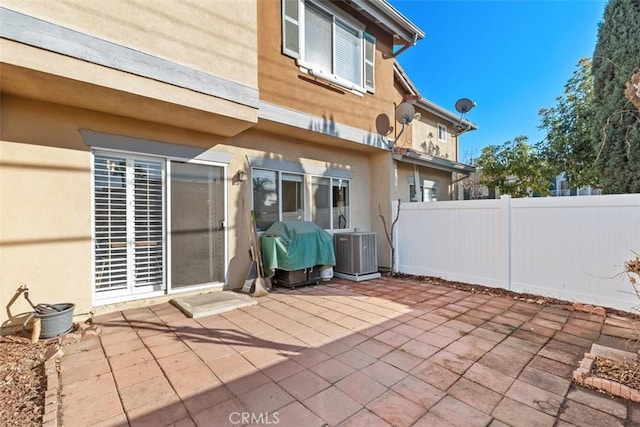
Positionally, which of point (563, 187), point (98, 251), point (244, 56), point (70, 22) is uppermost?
point (244, 56)

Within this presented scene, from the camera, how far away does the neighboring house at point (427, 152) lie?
9.73m

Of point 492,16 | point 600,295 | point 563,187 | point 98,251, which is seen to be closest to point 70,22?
point 98,251

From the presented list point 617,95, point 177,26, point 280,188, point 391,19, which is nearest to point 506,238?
point 617,95

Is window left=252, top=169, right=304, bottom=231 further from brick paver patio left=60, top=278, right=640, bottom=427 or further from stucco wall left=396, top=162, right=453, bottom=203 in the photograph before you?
stucco wall left=396, top=162, right=453, bottom=203

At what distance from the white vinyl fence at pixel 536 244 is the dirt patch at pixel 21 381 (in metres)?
7.23

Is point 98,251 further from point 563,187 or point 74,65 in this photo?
point 563,187

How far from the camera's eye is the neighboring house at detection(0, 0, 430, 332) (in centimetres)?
367

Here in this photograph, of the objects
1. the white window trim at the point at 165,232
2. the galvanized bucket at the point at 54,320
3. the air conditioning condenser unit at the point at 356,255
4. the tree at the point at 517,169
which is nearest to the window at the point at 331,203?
the air conditioning condenser unit at the point at 356,255

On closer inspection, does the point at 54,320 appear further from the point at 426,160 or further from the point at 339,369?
the point at 426,160

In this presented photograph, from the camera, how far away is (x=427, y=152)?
12.2 metres

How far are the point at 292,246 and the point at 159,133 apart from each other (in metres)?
3.30

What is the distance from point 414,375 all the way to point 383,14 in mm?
8626

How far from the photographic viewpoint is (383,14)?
7797 millimetres

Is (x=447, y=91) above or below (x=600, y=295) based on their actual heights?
above
